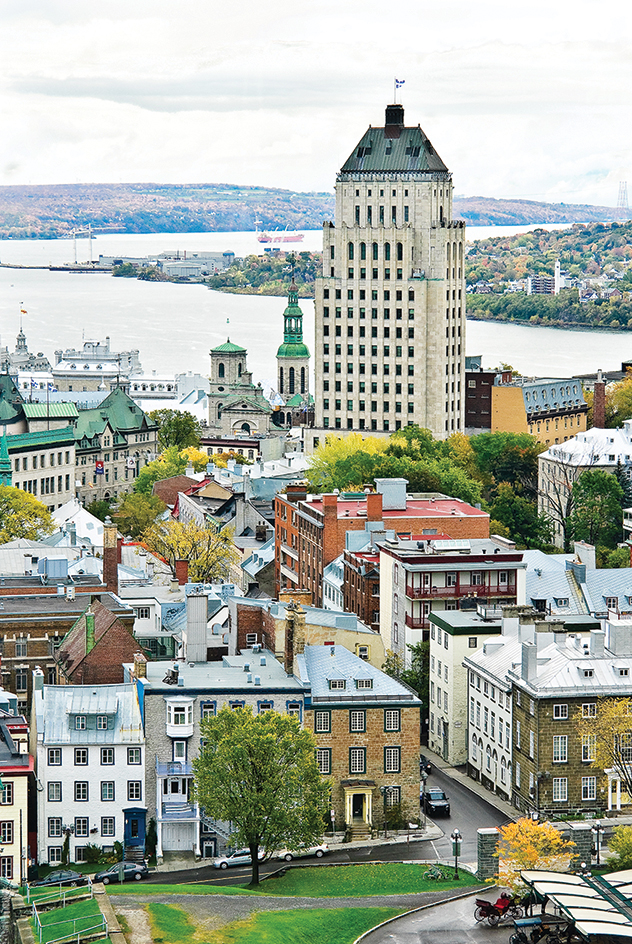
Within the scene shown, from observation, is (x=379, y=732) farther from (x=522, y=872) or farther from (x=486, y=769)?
(x=522, y=872)

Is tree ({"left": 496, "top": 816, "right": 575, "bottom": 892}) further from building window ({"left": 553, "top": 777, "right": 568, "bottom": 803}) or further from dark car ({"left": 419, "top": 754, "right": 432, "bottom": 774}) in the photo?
dark car ({"left": 419, "top": 754, "right": 432, "bottom": 774})

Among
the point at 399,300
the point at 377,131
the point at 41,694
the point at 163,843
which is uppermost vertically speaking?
the point at 377,131

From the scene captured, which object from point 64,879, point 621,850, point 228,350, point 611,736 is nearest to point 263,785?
point 64,879

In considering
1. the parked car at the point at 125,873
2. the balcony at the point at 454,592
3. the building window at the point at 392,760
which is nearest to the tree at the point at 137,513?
the balcony at the point at 454,592

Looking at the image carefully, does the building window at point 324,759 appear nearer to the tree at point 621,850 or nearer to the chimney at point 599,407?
the tree at point 621,850

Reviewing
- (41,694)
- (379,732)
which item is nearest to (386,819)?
(379,732)

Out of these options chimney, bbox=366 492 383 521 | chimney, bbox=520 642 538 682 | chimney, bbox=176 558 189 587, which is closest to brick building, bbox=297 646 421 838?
chimney, bbox=520 642 538 682

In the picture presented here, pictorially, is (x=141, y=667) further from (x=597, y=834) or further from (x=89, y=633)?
(x=597, y=834)
